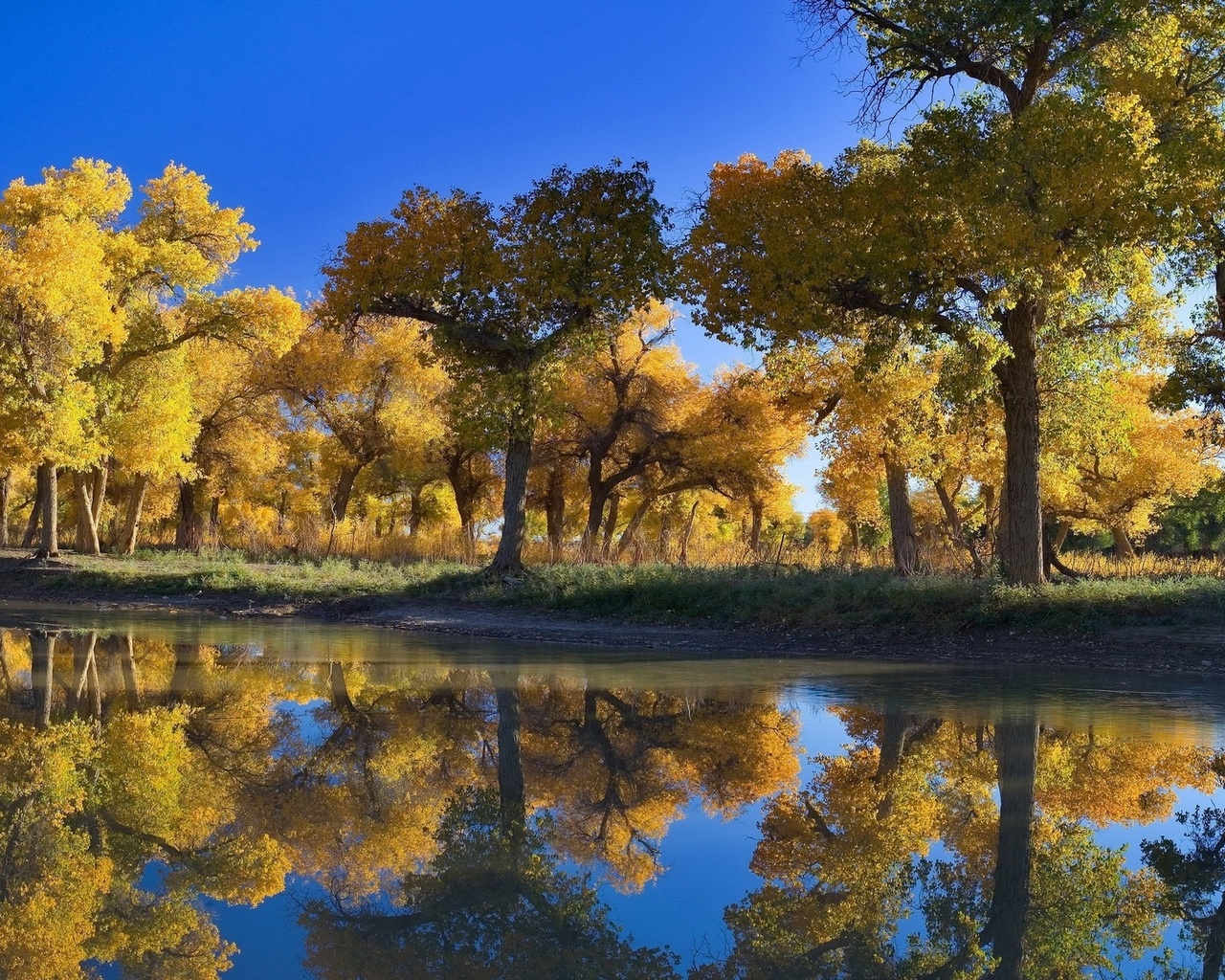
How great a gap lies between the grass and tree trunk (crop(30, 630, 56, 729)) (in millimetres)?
7900

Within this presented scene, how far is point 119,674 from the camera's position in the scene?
9352 millimetres

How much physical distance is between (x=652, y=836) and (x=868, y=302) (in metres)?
13.0

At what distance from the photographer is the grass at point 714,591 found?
14188 mm

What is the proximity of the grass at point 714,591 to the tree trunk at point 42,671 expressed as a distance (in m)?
7.90

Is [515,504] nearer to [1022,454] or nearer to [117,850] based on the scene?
[1022,454]

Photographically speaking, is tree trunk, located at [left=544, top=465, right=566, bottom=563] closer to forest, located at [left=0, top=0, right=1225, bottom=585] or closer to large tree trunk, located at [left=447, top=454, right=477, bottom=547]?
forest, located at [left=0, top=0, right=1225, bottom=585]

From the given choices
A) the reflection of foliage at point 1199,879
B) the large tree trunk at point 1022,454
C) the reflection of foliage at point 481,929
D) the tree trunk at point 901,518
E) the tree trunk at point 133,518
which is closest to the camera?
the reflection of foliage at point 481,929

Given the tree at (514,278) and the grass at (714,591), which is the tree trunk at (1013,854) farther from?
the tree at (514,278)

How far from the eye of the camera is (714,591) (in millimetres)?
18062

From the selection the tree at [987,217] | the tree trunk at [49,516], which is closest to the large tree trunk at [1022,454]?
the tree at [987,217]

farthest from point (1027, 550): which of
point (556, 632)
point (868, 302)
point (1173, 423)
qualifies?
point (1173, 423)

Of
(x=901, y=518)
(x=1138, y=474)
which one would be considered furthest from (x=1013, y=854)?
(x=1138, y=474)

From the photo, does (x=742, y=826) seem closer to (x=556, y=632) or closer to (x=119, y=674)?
(x=119, y=674)

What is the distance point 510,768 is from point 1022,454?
12.5m
